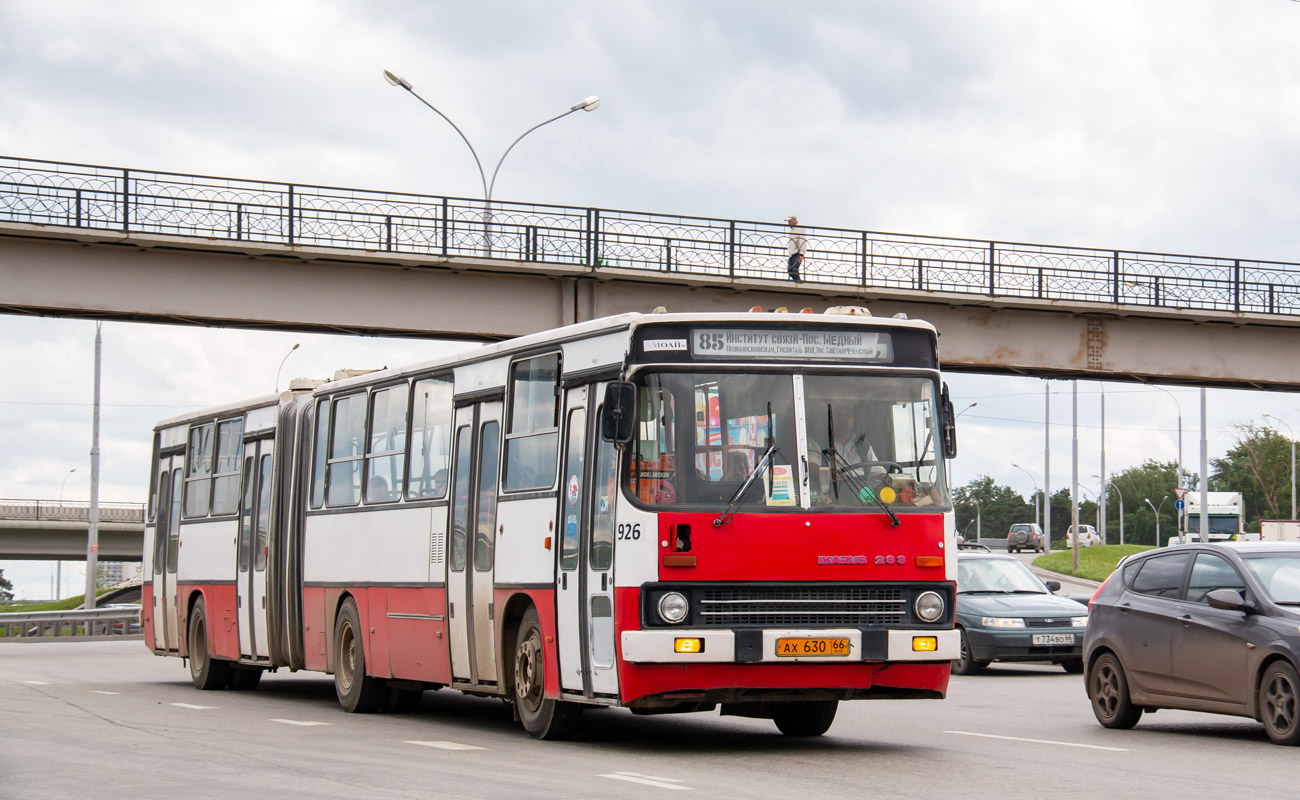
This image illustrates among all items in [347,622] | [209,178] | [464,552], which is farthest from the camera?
[209,178]

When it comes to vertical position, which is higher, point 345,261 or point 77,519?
point 345,261

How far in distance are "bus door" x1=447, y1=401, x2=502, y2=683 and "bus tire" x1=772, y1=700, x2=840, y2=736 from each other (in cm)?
228

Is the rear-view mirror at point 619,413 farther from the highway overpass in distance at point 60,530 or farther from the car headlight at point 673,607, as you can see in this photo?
the highway overpass in distance at point 60,530

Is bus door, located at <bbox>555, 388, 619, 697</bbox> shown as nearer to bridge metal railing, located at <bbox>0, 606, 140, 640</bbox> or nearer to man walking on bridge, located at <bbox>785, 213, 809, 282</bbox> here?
man walking on bridge, located at <bbox>785, 213, 809, 282</bbox>

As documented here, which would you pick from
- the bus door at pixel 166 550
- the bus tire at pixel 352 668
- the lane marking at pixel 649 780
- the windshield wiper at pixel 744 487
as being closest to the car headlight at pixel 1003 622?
the bus tire at pixel 352 668

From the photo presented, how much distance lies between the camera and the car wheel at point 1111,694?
47.2 feet

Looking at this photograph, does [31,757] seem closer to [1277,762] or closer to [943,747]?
[943,747]

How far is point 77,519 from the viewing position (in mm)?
73438

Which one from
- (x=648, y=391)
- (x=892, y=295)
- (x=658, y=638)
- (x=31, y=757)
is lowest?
(x=31, y=757)

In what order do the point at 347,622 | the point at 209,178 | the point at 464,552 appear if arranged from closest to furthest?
the point at 464,552, the point at 347,622, the point at 209,178

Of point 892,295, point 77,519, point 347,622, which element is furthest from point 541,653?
point 77,519

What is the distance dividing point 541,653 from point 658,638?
1908mm

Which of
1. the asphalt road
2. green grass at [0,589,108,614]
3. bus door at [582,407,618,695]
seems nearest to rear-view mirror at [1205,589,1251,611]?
the asphalt road

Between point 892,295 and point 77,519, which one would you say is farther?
point 77,519
